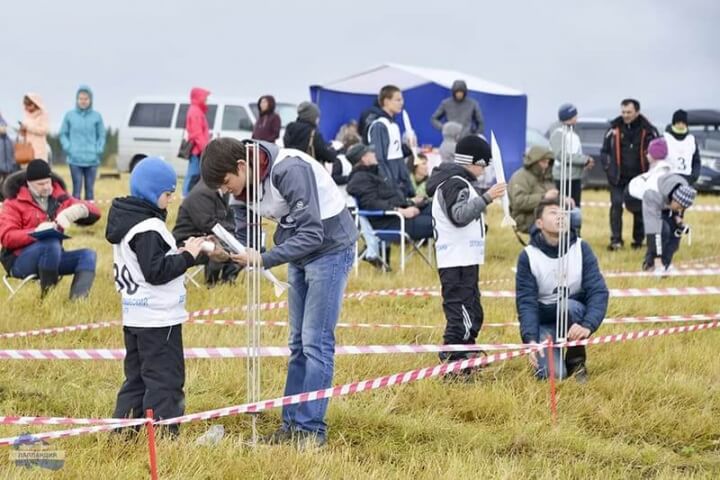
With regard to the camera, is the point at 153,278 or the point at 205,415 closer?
the point at 205,415

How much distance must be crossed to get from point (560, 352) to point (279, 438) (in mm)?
2137

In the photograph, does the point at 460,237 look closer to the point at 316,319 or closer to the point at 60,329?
the point at 316,319

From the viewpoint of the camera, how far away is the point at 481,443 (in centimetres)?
512

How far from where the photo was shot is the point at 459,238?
6512 mm

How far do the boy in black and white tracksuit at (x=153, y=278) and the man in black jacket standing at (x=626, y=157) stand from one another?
8864 mm

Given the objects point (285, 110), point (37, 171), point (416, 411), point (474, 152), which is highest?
point (285, 110)

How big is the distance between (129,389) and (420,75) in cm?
1505

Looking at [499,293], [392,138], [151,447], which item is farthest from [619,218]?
[151,447]

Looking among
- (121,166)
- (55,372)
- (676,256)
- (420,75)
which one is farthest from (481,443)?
(121,166)

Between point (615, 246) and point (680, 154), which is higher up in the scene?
point (680, 154)

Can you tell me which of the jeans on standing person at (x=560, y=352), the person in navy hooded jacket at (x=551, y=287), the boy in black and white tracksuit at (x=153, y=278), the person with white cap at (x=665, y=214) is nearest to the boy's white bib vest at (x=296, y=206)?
the boy in black and white tracksuit at (x=153, y=278)

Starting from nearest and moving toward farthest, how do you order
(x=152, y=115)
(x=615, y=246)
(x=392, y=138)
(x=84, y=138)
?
(x=392, y=138), (x=615, y=246), (x=84, y=138), (x=152, y=115)

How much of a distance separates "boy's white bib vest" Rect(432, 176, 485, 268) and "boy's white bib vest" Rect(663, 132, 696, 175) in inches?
228

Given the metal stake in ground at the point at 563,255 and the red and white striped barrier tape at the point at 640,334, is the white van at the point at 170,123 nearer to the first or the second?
the red and white striped barrier tape at the point at 640,334
